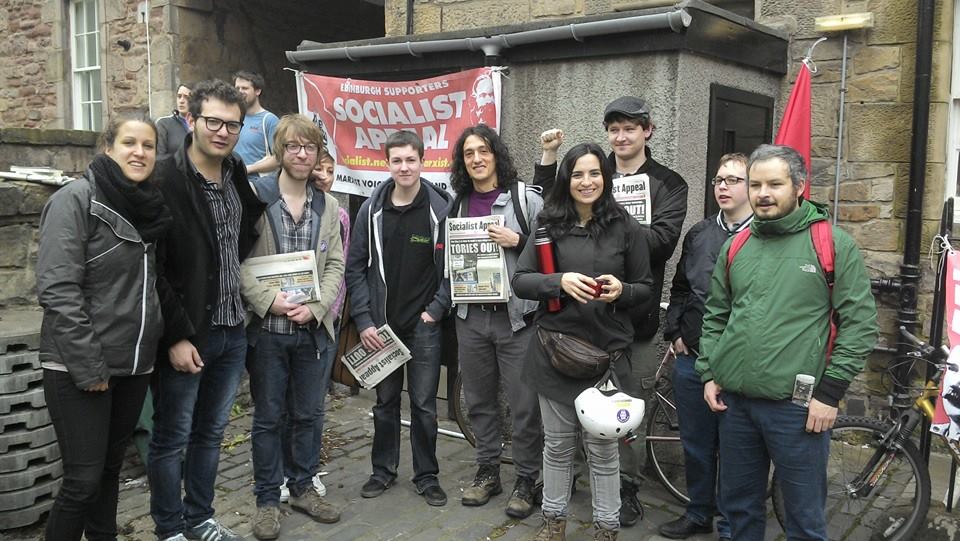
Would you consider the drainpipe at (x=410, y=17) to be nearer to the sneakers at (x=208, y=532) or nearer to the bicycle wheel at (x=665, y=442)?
the bicycle wheel at (x=665, y=442)

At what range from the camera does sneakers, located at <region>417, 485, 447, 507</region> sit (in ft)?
14.3

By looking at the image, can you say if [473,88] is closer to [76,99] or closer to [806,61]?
[806,61]

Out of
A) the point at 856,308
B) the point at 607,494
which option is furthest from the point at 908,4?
the point at 607,494

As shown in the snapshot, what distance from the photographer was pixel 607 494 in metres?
3.63

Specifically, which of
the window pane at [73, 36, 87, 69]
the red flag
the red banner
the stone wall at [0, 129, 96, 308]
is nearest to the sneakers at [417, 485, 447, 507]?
the red banner

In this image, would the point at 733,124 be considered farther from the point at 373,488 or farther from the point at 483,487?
the point at 373,488

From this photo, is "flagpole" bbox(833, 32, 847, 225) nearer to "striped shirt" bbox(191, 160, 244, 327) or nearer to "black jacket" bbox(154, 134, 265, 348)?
"striped shirt" bbox(191, 160, 244, 327)

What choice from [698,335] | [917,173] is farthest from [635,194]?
[917,173]

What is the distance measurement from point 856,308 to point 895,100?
10.9ft

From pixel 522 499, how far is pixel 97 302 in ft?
7.70

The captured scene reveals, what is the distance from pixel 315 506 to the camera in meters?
4.17

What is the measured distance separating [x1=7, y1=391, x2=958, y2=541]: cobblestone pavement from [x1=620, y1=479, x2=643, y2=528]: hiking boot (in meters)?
0.05

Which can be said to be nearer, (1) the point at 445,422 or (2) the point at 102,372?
(2) the point at 102,372

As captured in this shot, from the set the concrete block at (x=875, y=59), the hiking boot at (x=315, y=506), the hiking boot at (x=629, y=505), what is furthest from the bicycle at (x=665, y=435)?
the concrete block at (x=875, y=59)
